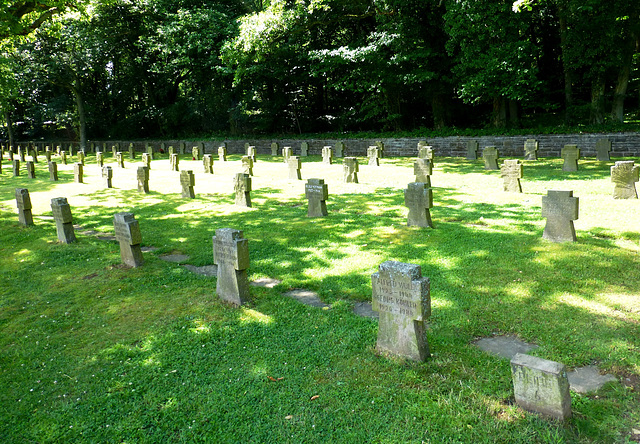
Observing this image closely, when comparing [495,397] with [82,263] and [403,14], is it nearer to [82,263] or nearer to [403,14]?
[82,263]

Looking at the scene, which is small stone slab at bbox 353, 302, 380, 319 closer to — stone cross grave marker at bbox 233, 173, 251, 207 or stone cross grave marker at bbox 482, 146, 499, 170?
stone cross grave marker at bbox 233, 173, 251, 207

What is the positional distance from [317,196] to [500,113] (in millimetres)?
16838

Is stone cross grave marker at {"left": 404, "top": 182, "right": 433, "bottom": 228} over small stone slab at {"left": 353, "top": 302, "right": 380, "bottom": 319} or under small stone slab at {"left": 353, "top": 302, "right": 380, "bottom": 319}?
over

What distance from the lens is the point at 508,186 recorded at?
1212 centimetres

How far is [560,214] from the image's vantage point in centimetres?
768

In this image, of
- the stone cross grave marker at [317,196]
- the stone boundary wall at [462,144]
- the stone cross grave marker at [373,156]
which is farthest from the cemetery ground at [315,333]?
the stone boundary wall at [462,144]

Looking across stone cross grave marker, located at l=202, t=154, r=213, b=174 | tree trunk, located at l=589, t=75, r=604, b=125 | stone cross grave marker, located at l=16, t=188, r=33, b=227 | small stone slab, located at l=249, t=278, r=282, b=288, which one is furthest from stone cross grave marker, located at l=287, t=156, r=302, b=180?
tree trunk, located at l=589, t=75, r=604, b=125

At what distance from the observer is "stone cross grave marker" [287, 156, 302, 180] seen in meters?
16.5

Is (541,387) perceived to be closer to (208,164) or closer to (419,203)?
(419,203)

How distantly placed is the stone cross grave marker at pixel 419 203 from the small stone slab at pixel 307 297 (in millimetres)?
3608

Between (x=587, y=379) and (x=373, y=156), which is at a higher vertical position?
(x=373, y=156)

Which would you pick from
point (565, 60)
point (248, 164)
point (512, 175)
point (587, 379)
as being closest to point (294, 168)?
point (248, 164)

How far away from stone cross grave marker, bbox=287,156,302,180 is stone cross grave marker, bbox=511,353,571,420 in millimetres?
13307

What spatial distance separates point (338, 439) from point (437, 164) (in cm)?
1699
